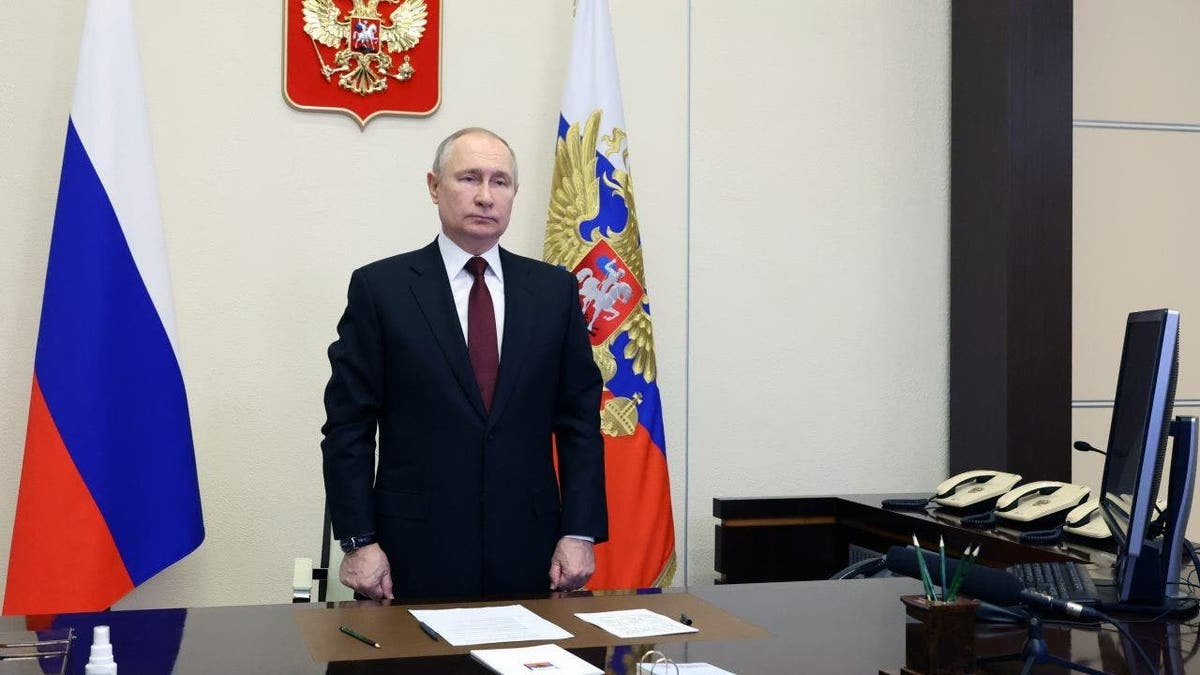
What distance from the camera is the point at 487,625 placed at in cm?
192

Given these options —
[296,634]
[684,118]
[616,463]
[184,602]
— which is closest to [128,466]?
[184,602]

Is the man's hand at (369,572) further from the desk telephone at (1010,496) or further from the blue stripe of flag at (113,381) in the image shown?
the desk telephone at (1010,496)

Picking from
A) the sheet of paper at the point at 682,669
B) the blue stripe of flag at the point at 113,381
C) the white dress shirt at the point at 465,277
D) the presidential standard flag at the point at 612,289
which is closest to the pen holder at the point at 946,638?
the sheet of paper at the point at 682,669

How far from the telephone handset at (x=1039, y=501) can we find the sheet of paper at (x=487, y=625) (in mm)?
1490

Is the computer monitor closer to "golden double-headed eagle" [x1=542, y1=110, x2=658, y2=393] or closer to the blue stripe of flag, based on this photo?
"golden double-headed eagle" [x1=542, y1=110, x2=658, y2=393]

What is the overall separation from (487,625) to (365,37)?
2576 mm

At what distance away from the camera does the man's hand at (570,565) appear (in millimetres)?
2688

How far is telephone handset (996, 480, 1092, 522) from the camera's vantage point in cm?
296

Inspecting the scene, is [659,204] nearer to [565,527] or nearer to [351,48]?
[351,48]

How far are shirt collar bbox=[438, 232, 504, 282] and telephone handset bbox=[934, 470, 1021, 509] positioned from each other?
1.45 meters

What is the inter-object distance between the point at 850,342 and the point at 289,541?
2.05m

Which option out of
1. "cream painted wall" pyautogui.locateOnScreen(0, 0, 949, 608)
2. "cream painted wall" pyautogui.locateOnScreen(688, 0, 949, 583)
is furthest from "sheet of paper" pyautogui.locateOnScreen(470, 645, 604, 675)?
"cream painted wall" pyautogui.locateOnScreen(688, 0, 949, 583)

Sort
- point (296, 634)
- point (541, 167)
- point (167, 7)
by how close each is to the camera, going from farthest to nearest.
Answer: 1. point (541, 167)
2. point (167, 7)
3. point (296, 634)

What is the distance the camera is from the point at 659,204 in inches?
167
